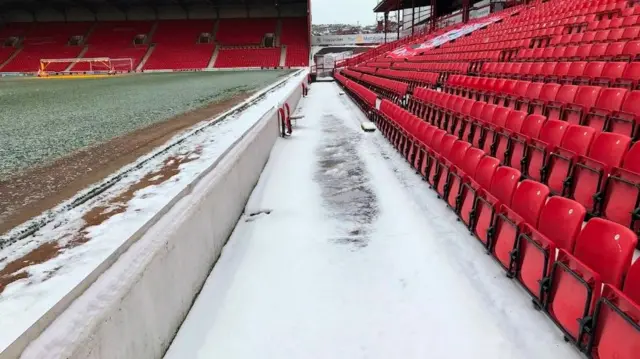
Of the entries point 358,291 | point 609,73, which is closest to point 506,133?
point 609,73

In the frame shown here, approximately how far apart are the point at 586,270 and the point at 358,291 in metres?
1.20

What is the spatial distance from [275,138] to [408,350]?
18.2 ft

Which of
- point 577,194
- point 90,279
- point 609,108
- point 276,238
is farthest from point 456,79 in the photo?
point 90,279

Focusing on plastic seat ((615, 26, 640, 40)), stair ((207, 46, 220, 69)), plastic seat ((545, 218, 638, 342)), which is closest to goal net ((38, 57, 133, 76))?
stair ((207, 46, 220, 69))

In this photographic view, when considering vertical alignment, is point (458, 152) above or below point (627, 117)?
below

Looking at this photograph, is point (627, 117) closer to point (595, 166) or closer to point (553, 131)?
point (553, 131)

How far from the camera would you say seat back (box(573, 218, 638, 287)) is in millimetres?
1804

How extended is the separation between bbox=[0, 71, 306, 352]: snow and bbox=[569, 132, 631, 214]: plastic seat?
107 inches

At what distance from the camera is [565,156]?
11.0 ft

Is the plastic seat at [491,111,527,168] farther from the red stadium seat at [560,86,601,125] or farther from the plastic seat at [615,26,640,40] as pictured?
the plastic seat at [615,26,640,40]

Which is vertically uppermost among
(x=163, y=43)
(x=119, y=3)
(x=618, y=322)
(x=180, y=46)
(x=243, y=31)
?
(x=119, y=3)

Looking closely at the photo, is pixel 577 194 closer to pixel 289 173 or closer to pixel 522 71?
pixel 289 173

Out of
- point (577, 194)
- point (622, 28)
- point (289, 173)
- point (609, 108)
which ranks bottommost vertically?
point (289, 173)

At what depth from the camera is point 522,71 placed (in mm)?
7352
